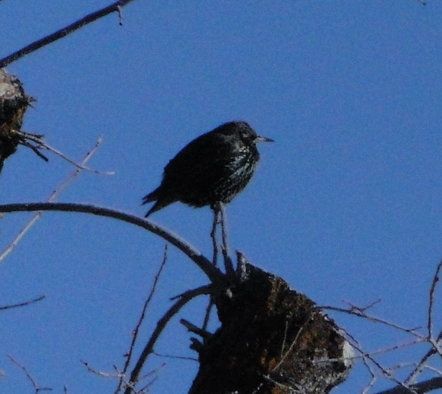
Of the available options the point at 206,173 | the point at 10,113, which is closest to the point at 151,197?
the point at 206,173

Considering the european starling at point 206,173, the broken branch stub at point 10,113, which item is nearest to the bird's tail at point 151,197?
the european starling at point 206,173

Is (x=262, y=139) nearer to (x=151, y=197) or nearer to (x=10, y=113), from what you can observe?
(x=151, y=197)

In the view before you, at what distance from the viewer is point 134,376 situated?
425 cm

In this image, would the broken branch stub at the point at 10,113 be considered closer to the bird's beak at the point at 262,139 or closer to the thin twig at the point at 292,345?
the thin twig at the point at 292,345

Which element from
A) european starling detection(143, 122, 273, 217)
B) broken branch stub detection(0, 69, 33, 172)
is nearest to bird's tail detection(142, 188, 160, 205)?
european starling detection(143, 122, 273, 217)

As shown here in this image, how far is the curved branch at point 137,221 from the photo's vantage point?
165 inches

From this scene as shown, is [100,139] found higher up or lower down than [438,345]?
higher up

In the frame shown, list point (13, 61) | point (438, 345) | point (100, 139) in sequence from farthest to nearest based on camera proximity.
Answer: point (100, 139) < point (13, 61) < point (438, 345)

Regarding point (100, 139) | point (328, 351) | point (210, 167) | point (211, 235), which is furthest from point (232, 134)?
point (328, 351)

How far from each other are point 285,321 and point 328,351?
18 cm

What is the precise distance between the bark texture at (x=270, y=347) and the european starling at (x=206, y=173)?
3.67 meters

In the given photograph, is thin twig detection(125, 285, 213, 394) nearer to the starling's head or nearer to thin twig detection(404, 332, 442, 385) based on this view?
thin twig detection(404, 332, 442, 385)

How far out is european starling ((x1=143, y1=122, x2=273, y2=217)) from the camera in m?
7.78

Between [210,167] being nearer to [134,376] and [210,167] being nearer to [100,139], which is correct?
[100,139]
